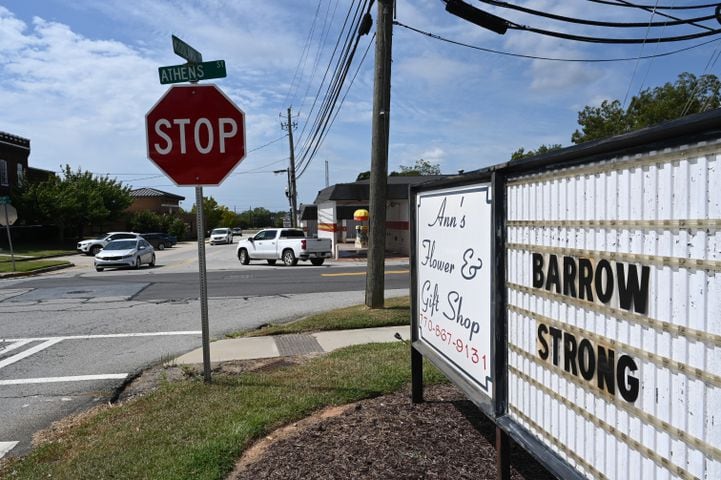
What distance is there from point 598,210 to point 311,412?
3272mm

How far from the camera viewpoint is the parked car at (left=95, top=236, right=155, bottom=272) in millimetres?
23828

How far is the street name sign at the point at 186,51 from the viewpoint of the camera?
5.34m

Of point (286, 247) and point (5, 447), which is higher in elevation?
point (286, 247)

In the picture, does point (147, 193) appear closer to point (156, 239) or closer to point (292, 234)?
point (156, 239)

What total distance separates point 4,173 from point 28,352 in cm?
3784

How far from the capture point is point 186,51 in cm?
553

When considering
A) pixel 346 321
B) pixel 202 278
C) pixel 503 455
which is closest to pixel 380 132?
pixel 346 321

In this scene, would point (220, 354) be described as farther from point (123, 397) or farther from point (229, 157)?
point (229, 157)

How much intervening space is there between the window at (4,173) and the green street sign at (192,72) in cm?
4058

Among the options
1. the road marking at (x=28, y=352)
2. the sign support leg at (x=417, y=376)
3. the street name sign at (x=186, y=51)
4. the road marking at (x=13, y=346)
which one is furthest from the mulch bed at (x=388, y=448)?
the road marking at (x=13, y=346)

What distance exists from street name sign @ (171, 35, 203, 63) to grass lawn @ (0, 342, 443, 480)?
10.7ft

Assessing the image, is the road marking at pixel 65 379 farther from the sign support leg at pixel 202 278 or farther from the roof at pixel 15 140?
the roof at pixel 15 140

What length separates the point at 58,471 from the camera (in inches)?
152

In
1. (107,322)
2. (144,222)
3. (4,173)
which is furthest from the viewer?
(144,222)
